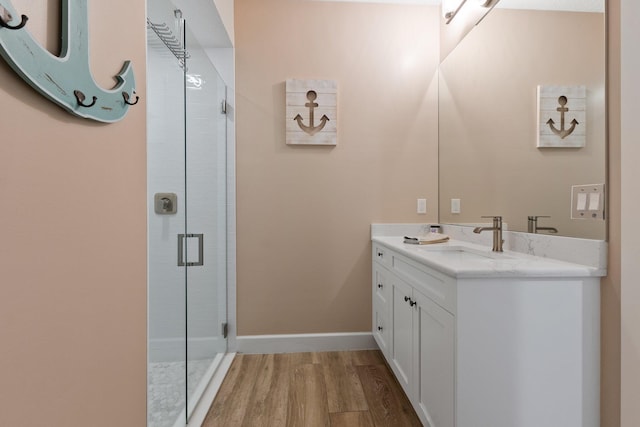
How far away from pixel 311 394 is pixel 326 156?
1.62m

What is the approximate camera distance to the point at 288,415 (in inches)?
67.5

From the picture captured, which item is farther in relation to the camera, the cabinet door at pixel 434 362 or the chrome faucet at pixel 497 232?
the chrome faucet at pixel 497 232

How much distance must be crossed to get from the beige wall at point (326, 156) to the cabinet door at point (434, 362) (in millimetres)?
1000

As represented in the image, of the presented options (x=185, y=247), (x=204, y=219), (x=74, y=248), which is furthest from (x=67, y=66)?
(x=204, y=219)

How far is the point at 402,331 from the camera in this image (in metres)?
1.79

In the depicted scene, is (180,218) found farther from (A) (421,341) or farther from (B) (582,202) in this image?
(B) (582,202)

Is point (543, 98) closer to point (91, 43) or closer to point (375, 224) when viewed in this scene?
point (375, 224)

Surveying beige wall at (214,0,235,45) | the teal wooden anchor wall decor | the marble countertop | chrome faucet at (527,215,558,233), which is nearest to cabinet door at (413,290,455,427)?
the marble countertop

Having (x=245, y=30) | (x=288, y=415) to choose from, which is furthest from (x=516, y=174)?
(x=245, y=30)

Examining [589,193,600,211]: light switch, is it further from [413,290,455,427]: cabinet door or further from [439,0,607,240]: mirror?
[413,290,455,427]: cabinet door

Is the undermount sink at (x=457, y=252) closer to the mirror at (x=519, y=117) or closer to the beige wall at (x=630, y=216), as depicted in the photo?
the mirror at (x=519, y=117)

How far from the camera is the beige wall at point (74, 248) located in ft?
1.90

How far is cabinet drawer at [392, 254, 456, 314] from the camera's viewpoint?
1229 millimetres

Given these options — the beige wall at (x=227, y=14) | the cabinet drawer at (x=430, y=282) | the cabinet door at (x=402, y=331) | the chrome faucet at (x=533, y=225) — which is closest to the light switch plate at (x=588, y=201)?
the chrome faucet at (x=533, y=225)
